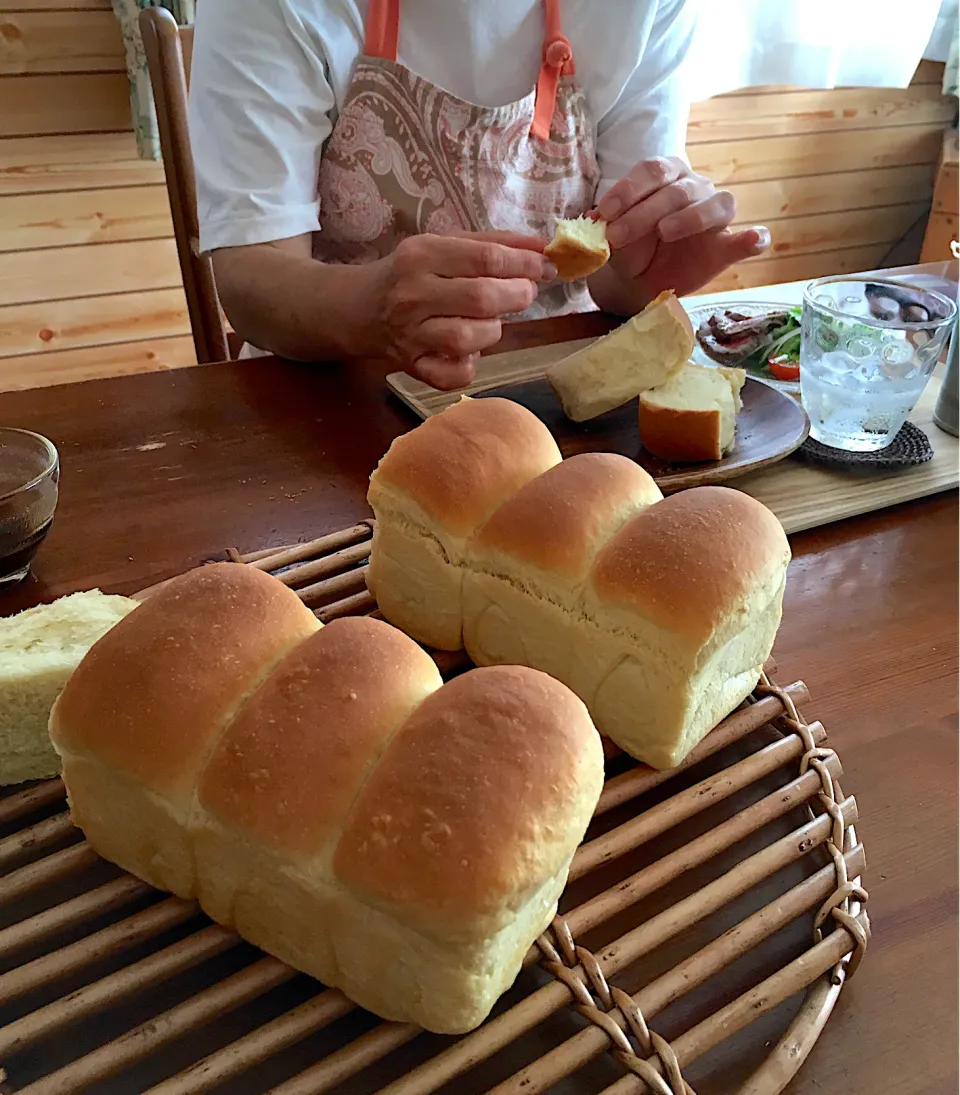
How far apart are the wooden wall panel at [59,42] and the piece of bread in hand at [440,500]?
1.95 meters

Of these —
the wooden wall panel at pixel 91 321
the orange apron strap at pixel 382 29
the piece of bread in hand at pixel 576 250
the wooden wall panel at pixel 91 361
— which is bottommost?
the wooden wall panel at pixel 91 361

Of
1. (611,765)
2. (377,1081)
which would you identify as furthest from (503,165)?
(377,1081)

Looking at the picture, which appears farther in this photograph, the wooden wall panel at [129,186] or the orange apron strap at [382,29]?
the wooden wall panel at [129,186]

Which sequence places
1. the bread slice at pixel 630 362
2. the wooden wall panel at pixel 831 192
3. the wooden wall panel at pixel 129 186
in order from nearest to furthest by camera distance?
the bread slice at pixel 630 362 → the wooden wall panel at pixel 129 186 → the wooden wall panel at pixel 831 192

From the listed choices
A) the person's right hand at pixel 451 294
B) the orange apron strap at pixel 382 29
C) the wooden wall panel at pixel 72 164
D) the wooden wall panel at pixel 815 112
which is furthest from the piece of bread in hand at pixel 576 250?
the wooden wall panel at pixel 815 112

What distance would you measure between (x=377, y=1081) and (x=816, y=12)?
3.00 m

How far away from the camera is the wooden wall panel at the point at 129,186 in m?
2.17

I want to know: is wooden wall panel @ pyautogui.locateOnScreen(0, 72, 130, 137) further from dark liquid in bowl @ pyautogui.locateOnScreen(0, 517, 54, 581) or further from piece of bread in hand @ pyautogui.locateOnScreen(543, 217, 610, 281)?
dark liquid in bowl @ pyautogui.locateOnScreen(0, 517, 54, 581)

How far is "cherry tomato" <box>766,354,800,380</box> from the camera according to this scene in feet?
4.11

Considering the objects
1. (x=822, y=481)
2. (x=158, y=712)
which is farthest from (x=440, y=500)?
(x=822, y=481)

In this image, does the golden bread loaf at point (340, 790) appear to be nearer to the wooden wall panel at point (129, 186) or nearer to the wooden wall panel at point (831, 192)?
the wooden wall panel at point (129, 186)

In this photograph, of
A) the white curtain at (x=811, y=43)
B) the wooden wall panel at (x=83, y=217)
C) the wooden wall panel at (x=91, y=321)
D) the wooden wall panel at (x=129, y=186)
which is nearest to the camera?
the wooden wall panel at (x=129, y=186)

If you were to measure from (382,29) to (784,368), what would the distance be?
2.40ft

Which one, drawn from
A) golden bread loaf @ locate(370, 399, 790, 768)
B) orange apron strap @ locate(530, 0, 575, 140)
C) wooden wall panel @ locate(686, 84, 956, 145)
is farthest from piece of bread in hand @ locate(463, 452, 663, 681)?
wooden wall panel @ locate(686, 84, 956, 145)
